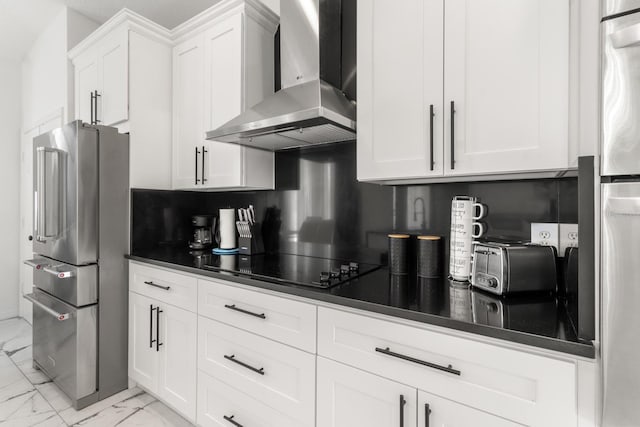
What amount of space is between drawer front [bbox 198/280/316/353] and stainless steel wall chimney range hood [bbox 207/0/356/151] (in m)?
0.80

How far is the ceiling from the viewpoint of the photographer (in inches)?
99.0

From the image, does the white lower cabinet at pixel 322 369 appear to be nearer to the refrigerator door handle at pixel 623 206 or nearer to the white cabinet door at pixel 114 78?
the refrigerator door handle at pixel 623 206

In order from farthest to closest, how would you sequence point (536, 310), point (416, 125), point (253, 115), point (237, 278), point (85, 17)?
point (85, 17) → point (253, 115) → point (237, 278) → point (416, 125) → point (536, 310)

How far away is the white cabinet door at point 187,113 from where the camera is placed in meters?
2.15

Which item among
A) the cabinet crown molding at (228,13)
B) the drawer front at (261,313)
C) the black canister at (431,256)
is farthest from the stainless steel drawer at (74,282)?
the black canister at (431,256)

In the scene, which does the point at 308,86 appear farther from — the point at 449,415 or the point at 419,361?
the point at 449,415

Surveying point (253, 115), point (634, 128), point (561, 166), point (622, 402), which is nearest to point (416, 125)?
point (561, 166)

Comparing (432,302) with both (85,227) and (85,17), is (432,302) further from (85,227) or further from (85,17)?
(85,17)

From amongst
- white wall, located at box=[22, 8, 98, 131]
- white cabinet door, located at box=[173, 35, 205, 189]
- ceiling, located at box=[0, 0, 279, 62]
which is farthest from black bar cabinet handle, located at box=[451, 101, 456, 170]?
white wall, located at box=[22, 8, 98, 131]

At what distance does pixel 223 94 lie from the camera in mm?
2002

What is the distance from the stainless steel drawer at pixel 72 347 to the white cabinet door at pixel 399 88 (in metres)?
1.90

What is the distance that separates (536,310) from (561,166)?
46 centimetres

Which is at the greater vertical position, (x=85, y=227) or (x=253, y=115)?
(x=253, y=115)

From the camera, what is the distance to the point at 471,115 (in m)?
1.14
